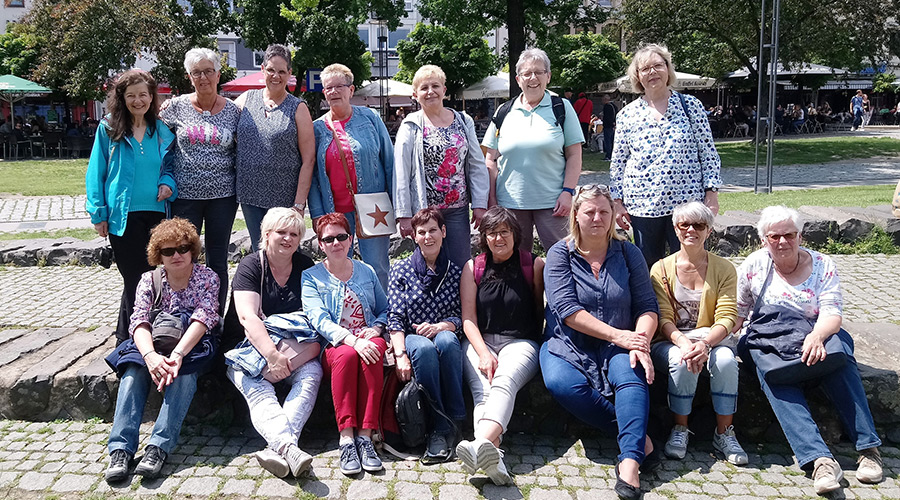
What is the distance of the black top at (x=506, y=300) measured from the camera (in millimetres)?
4230

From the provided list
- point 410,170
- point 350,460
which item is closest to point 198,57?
point 410,170

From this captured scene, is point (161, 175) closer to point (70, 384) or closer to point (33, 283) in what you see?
point (70, 384)

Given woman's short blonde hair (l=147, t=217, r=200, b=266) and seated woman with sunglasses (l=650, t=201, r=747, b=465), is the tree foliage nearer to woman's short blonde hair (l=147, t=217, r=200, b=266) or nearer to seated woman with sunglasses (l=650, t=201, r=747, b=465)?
seated woman with sunglasses (l=650, t=201, r=747, b=465)

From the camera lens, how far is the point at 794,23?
71.4 feet

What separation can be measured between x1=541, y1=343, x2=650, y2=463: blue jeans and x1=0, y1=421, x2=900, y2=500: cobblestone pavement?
0.24 metres

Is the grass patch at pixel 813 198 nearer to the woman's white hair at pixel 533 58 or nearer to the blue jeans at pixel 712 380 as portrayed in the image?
the woman's white hair at pixel 533 58

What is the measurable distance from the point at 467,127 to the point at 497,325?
1.47 metres

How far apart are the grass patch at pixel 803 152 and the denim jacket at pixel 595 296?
13.8 meters

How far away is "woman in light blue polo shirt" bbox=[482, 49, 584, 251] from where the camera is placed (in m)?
4.86

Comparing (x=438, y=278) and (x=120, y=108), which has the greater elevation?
(x=120, y=108)

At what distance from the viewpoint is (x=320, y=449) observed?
162 inches

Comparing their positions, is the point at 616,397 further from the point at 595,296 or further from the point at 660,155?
the point at 660,155

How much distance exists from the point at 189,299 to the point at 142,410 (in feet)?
2.13

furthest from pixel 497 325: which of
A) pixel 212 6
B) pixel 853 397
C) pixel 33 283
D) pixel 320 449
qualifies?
pixel 212 6
